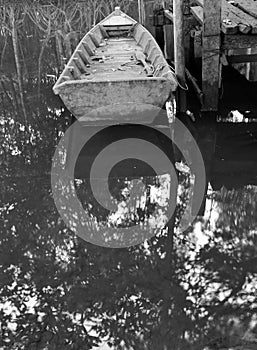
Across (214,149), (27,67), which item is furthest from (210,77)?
(27,67)

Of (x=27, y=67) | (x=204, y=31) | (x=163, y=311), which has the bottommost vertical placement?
(x=163, y=311)

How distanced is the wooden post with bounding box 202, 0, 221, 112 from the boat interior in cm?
62

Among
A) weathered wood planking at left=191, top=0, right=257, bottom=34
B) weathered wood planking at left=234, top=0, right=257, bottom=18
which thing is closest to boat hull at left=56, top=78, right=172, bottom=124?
weathered wood planking at left=191, top=0, right=257, bottom=34

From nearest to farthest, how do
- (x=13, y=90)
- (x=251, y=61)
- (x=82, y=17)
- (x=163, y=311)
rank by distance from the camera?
1. (x=163, y=311)
2. (x=251, y=61)
3. (x=13, y=90)
4. (x=82, y=17)

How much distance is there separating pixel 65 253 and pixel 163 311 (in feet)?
4.21

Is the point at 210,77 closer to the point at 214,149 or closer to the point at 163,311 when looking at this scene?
the point at 214,149

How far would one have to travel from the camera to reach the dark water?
3549mm

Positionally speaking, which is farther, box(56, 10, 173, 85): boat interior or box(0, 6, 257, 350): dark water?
box(56, 10, 173, 85): boat interior

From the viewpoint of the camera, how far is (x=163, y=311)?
375 cm

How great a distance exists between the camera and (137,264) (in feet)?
14.2

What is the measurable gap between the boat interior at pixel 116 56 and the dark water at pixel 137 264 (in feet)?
4.39

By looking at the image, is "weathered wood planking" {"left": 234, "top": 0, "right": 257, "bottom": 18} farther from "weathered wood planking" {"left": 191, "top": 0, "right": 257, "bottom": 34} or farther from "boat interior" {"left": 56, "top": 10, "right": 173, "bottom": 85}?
"boat interior" {"left": 56, "top": 10, "right": 173, "bottom": 85}

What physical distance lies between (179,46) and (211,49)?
0.71 meters

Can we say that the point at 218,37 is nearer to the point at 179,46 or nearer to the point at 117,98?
the point at 179,46
